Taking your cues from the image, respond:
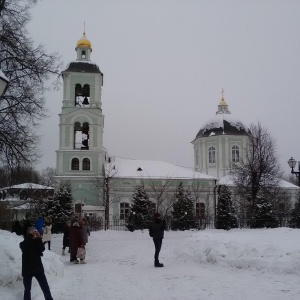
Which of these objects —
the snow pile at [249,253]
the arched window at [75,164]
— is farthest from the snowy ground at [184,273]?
the arched window at [75,164]

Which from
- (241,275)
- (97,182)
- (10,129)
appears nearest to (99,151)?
(97,182)

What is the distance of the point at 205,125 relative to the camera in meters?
57.5

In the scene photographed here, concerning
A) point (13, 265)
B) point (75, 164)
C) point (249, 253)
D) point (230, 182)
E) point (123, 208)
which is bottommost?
point (249, 253)

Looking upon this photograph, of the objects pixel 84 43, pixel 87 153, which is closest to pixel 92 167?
pixel 87 153

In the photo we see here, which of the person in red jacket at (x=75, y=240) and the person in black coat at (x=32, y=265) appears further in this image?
the person in red jacket at (x=75, y=240)

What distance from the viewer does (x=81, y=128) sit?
43.9 meters

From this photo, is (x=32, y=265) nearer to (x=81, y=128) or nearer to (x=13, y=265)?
(x=13, y=265)

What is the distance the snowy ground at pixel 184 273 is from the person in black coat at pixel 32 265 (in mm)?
625

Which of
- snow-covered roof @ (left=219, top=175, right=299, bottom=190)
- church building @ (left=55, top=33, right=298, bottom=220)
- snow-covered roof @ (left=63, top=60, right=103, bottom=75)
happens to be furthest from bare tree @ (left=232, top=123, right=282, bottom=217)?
snow-covered roof @ (left=63, top=60, right=103, bottom=75)

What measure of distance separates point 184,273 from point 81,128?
111 feet

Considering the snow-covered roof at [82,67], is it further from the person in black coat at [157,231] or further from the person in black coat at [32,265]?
the person in black coat at [32,265]

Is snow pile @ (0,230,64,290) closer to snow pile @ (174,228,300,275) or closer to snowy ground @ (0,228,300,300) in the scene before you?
snowy ground @ (0,228,300,300)

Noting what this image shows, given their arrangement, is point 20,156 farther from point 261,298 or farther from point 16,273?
point 261,298

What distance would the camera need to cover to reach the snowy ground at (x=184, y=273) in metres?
8.77
